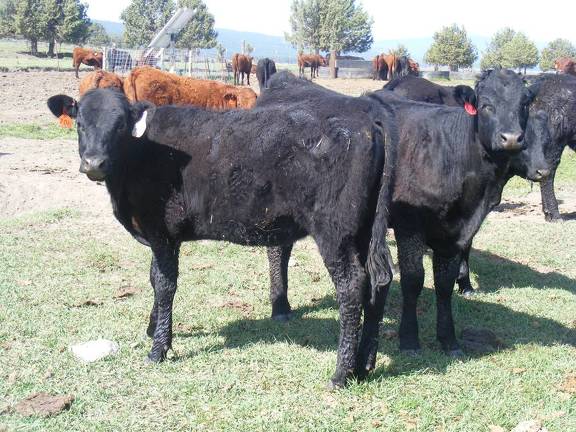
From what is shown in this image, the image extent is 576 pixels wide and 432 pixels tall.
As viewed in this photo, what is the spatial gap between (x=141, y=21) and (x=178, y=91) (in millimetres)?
79718

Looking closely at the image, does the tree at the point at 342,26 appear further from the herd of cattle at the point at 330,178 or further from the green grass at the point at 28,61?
the herd of cattle at the point at 330,178

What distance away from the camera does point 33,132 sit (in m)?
16.8

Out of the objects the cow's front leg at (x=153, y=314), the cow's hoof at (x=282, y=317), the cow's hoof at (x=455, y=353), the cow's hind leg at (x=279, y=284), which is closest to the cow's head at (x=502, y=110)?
the cow's hoof at (x=455, y=353)

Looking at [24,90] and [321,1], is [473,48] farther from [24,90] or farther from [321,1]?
[24,90]

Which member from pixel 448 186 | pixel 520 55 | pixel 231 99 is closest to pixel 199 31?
pixel 520 55

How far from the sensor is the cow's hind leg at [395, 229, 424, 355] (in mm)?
5703

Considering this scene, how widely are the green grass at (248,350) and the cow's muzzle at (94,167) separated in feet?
4.94

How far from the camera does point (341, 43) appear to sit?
3487 inches

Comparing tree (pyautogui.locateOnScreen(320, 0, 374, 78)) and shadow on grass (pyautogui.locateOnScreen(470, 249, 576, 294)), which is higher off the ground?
tree (pyautogui.locateOnScreen(320, 0, 374, 78))

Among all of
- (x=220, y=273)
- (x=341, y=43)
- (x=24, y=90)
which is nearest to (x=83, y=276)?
(x=220, y=273)

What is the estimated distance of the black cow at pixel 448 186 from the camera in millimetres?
5598

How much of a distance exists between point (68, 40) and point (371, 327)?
6889 centimetres

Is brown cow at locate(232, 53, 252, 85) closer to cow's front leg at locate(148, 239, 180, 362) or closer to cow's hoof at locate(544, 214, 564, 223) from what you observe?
cow's hoof at locate(544, 214, 564, 223)

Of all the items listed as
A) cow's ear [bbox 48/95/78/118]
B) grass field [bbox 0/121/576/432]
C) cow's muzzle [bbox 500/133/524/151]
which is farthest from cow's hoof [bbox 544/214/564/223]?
cow's ear [bbox 48/95/78/118]
